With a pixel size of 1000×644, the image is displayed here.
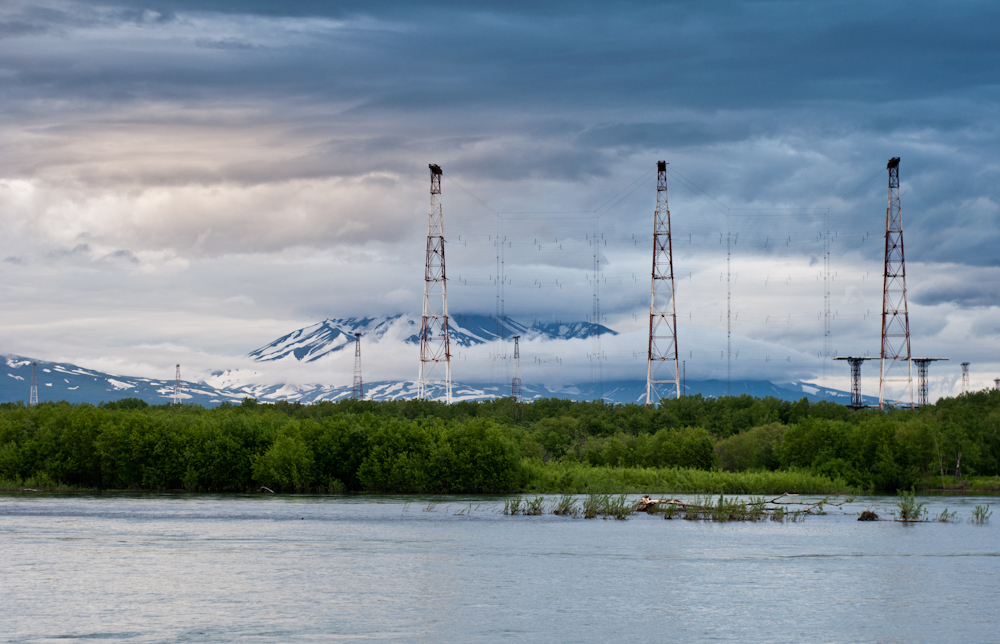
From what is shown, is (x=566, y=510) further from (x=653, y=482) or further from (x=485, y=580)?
(x=485, y=580)

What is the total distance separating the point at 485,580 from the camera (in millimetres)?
54031

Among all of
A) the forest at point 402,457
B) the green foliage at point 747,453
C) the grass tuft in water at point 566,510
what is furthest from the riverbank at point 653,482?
the grass tuft in water at point 566,510

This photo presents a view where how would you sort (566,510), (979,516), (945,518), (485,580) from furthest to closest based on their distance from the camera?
(566,510) → (979,516) → (945,518) → (485,580)

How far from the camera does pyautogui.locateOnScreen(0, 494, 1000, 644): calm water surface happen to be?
4144 centimetres

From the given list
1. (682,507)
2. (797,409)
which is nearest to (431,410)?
(797,409)

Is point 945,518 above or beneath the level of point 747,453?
beneath

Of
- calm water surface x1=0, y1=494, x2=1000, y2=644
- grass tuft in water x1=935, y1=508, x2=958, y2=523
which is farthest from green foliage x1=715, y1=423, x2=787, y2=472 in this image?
calm water surface x1=0, y1=494, x2=1000, y2=644

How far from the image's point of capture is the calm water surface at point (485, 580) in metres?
41.4

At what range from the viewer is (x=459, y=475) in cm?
12238

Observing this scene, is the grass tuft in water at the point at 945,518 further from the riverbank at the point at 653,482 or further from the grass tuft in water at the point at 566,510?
the riverbank at the point at 653,482

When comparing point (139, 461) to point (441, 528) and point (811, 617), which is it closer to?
point (441, 528)

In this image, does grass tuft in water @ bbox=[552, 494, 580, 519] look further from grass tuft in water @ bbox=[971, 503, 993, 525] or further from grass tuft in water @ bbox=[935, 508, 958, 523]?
grass tuft in water @ bbox=[971, 503, 993, 525]

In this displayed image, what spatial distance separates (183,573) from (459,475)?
6937cm

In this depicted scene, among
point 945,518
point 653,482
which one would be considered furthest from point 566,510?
point 653,482
